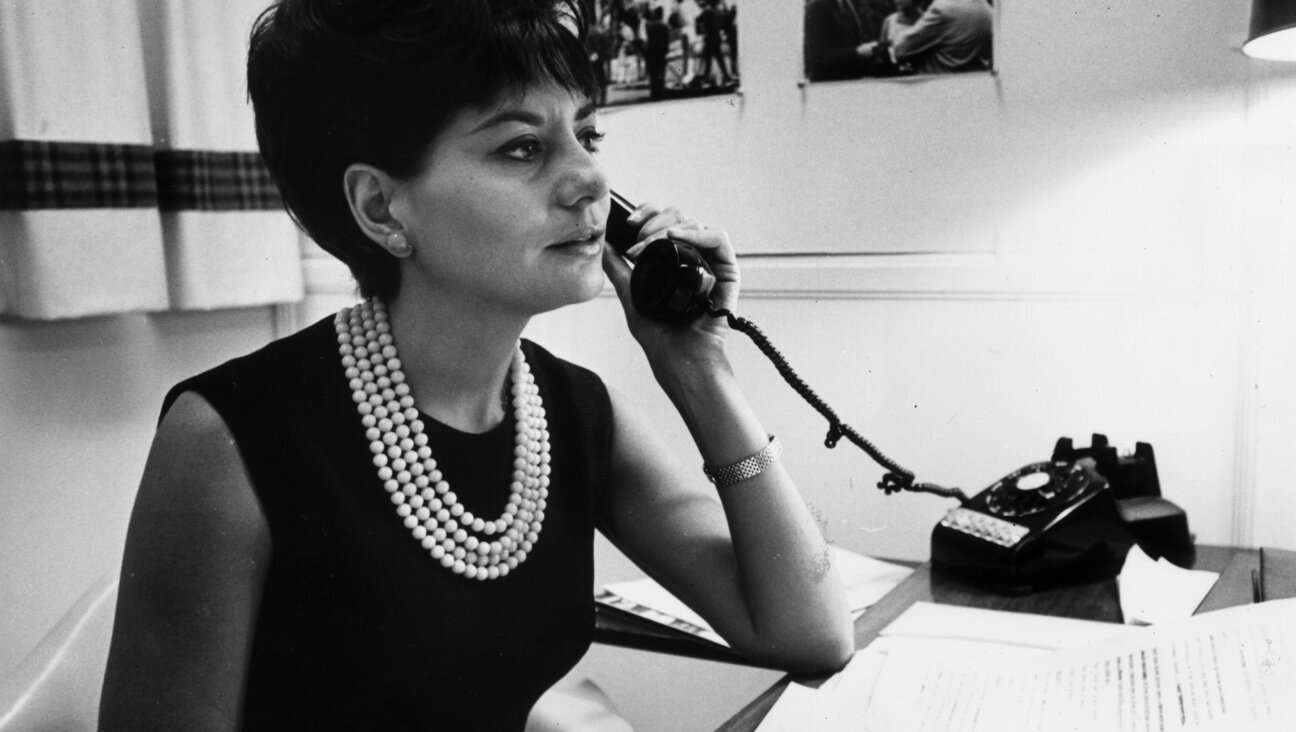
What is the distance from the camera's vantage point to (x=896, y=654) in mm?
903

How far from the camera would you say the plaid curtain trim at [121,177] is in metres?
0.71

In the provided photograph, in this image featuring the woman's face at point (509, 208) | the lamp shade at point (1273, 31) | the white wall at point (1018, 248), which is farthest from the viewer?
the white wall at point (1018, 248)

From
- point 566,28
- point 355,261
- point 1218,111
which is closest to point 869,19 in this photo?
point 1218,111

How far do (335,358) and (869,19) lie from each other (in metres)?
0.78

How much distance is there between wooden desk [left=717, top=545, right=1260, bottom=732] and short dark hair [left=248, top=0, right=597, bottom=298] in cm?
55

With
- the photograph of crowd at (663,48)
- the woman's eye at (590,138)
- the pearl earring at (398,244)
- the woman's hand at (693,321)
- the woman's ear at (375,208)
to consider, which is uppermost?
the photograph of crowd at (663,48)

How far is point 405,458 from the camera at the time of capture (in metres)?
0.84

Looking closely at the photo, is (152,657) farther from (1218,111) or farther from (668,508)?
(1218,111)

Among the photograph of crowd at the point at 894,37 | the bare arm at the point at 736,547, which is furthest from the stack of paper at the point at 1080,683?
the photograph of crowd at the point at 894,37

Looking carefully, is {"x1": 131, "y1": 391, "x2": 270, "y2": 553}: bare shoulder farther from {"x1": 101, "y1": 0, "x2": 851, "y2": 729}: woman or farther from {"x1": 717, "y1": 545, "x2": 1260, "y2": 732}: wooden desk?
{"x1": 717, "y1": 545, "x2": 1260, "y2": 732}: wooden desk

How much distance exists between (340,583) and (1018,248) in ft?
2.93

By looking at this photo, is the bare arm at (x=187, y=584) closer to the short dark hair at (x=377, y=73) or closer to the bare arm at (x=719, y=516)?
the short dark hair at (x=377, y=73)

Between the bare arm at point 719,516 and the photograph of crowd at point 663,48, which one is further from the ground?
the photograph of crowd at point 663,48

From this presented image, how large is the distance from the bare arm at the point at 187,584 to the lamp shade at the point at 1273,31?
946 millimetres
